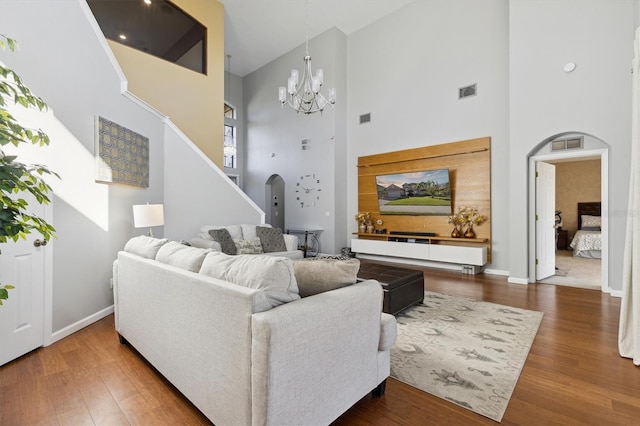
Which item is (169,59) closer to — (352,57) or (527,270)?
(352,57)

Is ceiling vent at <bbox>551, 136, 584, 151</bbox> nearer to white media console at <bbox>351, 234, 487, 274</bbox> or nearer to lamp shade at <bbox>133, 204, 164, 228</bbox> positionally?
white media console at <bbox>351, 234, 487, 274</bbox>

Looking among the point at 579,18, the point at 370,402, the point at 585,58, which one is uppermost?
the point at 579,18

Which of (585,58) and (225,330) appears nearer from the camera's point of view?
(225,330)

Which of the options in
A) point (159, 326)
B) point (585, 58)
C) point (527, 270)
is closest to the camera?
point (159, 326)

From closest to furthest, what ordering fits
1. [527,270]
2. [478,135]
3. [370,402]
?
1. [370,402]
2. [527,270]
3. [478,135]

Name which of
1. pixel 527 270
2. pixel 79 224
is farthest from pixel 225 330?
pixel 527 270

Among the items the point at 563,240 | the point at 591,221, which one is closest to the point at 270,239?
the point at 563,240

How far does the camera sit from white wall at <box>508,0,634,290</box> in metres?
4.14

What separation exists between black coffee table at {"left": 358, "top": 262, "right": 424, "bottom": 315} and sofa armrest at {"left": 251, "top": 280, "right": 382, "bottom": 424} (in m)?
1.38

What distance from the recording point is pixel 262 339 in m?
1.25

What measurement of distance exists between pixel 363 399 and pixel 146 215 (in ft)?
10.2

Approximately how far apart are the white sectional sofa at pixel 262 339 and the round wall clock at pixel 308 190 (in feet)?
19.9

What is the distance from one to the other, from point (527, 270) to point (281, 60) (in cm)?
821

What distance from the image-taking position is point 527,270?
495 centimetres
